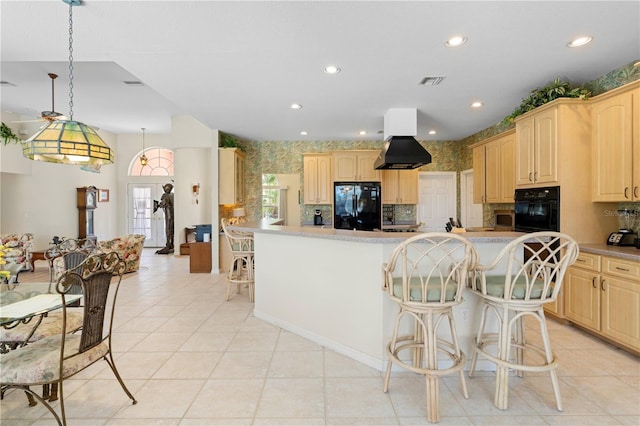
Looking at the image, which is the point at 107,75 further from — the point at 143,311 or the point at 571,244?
the point at 571,244

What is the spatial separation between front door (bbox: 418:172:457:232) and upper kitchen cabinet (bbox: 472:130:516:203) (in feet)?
4.11

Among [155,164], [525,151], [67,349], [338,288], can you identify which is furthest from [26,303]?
[155,164]

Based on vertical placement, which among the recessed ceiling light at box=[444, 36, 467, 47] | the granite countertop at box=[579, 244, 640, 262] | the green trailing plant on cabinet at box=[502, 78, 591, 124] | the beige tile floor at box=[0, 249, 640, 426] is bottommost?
the beige tile floor at box=[0, 249, 640, 426]

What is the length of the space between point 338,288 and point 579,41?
9.57 ft

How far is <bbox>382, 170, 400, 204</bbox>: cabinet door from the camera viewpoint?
20.8 ft

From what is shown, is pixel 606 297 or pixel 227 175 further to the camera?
pixel 227 175

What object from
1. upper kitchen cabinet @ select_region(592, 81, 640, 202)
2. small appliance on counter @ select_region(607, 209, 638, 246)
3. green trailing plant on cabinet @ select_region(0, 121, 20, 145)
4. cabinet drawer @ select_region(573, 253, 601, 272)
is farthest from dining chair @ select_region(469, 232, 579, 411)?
green trailing plant on cabinet @ select_region(0, 121, 20, 145)

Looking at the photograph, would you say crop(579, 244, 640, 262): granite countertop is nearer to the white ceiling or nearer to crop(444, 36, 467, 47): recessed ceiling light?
the white ceiling

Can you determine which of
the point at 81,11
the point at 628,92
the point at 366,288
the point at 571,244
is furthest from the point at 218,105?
the point at 628,92

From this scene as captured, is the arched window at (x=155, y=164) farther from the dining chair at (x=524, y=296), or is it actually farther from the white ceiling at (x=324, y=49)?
the dining chair at (x=524, y=296)

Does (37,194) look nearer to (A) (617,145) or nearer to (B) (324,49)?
(B) (324,49)

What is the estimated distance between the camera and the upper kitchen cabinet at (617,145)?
2.81m

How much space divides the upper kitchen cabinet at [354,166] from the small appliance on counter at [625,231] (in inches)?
144

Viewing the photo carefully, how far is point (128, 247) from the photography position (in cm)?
594
